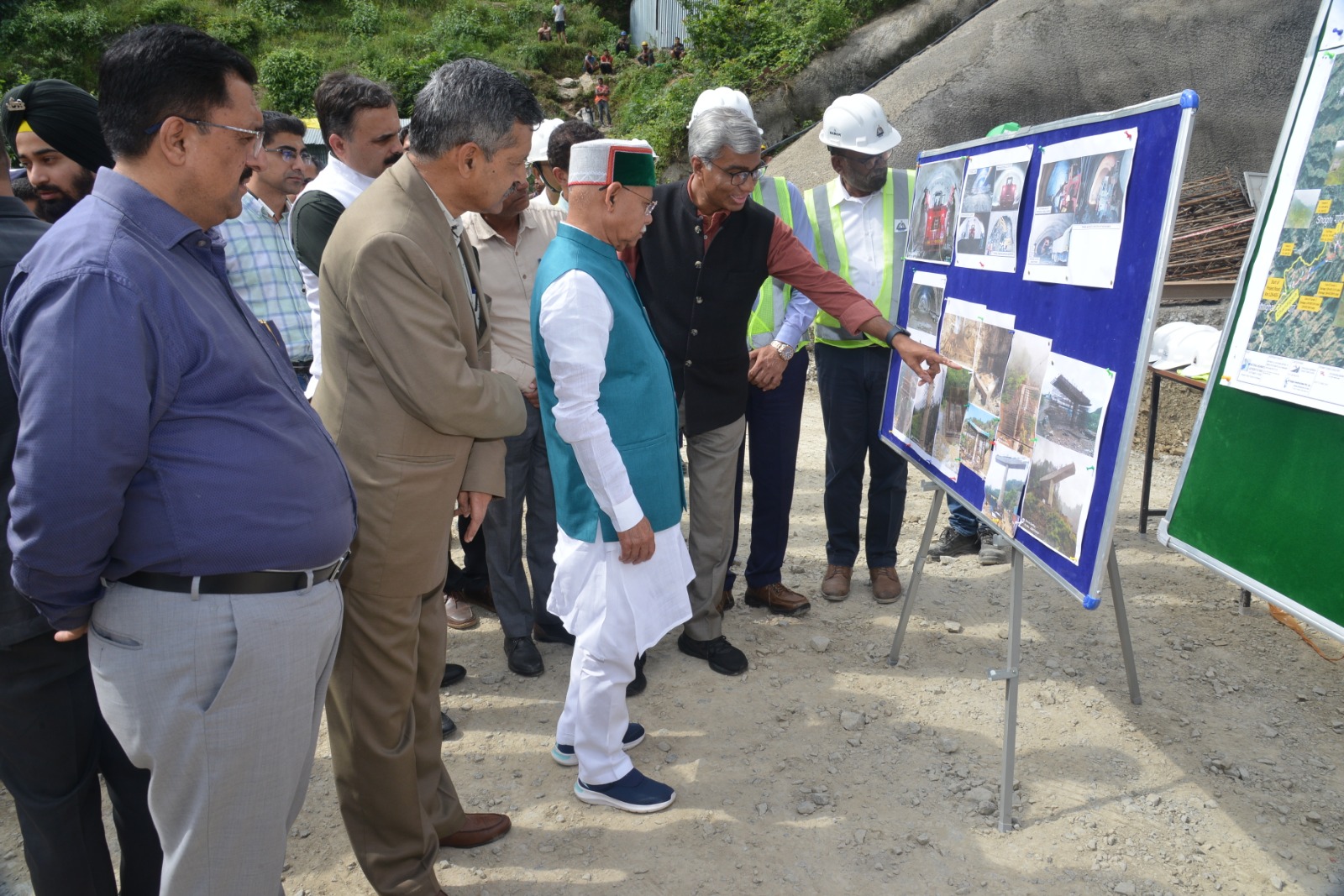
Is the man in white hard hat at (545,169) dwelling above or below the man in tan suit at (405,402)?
above

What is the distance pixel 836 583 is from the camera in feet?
13.4

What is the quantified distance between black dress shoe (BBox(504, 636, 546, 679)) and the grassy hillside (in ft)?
49.7

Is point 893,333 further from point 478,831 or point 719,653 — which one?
point 478,831

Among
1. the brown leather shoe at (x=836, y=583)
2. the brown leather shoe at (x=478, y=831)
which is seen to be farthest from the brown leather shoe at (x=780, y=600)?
the brown leather shoe at (x=478, y=831)

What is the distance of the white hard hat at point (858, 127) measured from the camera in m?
3.67

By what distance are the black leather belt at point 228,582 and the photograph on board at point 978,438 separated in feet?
6.44

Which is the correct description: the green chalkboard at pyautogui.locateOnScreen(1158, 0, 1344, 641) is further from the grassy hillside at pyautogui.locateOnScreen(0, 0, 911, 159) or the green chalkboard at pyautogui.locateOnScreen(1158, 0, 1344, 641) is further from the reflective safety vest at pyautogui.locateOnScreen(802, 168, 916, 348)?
the grassy hillside at pyautogui.locateOnScreen(0, 0, 911, 159)

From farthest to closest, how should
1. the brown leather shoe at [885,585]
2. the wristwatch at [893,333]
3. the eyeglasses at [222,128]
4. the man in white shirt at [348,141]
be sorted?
the brown leather shoe at [885,585] → the wristwatch at [893,333] → the man in white shirt at [348,141] → the eyeglasses at [222,128]

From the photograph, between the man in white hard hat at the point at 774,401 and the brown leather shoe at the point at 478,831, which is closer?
the brown leather shoe at the point at 478,831

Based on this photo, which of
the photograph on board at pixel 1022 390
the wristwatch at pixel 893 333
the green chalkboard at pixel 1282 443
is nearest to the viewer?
the green chalkboard at pixel 1282 443

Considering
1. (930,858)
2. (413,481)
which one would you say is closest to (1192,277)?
(930,858)

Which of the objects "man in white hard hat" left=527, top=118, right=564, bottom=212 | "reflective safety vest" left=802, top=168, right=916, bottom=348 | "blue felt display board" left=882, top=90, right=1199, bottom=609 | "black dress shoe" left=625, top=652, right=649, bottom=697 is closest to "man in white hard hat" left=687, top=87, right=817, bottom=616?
"reflective safety vest" left=802, top=168, right=916, bottom=348

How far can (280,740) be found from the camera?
157 cm

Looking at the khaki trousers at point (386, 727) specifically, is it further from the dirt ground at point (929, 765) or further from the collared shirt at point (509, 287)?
the collared shirt at point (509, 287)
